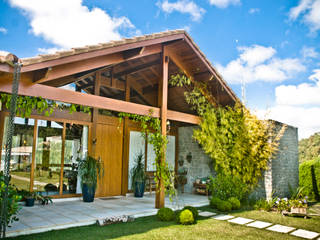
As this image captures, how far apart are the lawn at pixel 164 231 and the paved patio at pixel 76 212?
0.27m

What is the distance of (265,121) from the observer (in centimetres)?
845

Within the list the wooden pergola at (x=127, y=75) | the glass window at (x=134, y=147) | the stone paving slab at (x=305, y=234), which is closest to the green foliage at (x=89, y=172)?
the wooden pergola at (x=127, y=75)

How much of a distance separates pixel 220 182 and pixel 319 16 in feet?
28.4

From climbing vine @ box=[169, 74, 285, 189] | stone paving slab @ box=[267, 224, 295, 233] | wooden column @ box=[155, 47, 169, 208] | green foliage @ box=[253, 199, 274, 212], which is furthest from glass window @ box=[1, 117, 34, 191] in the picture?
green foliage @ box=[253, 199, 274, 212]

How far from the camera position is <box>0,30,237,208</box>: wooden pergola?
4730 mm

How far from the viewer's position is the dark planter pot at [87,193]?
7.66 metres

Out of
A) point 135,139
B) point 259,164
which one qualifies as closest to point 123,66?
point 135,139

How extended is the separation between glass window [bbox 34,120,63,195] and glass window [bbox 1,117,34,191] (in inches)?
8.4

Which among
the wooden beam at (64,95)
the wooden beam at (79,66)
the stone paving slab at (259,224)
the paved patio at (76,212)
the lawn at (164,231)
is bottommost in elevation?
the stone paving slab at (259,224)

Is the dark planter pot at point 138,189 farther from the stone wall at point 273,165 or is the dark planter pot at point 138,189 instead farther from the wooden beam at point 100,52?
the wooden beam at point 100,52

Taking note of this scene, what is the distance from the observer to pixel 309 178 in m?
10.2

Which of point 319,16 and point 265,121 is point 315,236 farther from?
point 319,16

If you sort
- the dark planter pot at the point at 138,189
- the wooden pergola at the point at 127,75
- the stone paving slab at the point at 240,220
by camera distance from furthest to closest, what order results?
the dark planter pot at the point at 138,189 < the stone paving slab at the point at 240,220 < the wooden pergola at the point at 127,75

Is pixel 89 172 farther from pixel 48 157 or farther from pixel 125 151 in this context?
pixel 125 151
